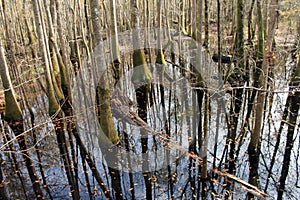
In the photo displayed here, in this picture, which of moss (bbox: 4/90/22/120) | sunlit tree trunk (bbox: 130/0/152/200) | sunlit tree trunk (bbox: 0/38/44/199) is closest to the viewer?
sunlit tree trunk (bbox: 0/38/44/199)

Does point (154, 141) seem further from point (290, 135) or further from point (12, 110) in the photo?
point (12, 110)

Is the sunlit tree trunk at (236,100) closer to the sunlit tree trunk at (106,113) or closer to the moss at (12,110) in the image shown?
the sunlit tree trunk at (106,113)

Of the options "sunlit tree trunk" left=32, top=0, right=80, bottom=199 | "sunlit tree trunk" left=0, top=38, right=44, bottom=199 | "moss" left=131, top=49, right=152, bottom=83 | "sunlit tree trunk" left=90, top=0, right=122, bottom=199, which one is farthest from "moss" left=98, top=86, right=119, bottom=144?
"moss" left=131, top=49, right=152, bottom=83

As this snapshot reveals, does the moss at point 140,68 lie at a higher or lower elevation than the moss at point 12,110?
higher

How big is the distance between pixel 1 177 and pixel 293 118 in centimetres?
779

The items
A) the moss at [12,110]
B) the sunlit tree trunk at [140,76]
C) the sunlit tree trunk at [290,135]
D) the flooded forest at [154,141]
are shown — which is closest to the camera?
the sunlit tree trunk at [290,135]

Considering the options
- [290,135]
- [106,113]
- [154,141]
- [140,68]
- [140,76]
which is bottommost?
[154,141]

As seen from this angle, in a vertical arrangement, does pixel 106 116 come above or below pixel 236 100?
above

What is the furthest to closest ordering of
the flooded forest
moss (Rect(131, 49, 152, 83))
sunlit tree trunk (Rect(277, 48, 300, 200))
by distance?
moss (Rect(131, 49, 152, 83))
the flooded forest
sunlit tree trunk (Rect(277, 48, 300, 200))

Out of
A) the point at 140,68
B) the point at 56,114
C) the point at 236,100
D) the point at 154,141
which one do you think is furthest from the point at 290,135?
the point at 140,68

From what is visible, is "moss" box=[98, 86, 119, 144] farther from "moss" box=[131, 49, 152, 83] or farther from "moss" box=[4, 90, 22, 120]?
"moss" box=[131, 49, 152, 83]

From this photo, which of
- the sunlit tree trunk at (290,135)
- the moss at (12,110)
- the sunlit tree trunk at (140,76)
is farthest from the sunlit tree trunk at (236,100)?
the moss at (12,110)

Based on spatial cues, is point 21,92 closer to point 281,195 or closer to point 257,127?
point 257,127

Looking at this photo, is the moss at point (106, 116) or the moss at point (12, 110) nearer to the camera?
the moss at point (106, 116)
